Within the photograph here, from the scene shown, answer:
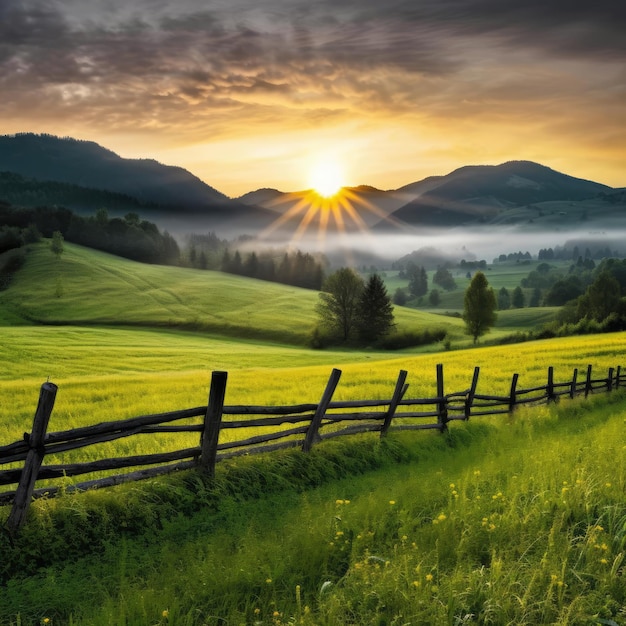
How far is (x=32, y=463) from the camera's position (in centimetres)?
640

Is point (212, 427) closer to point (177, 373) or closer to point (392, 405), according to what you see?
point (392, 405)

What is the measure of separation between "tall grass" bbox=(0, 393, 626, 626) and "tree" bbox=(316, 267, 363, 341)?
66723 millimetres

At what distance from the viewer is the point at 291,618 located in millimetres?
4664

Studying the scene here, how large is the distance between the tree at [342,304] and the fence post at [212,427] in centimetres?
6688

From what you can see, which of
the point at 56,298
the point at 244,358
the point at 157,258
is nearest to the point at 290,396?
the point at 244,358

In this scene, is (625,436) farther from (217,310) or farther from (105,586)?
(217,310)

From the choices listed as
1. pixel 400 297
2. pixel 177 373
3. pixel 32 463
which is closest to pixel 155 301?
pixel 177 373

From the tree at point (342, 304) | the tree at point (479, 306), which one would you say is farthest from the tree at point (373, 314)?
the tree at point (479, 306)

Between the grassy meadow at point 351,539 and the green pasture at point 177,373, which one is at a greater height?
the grassy meadow at point 351,539

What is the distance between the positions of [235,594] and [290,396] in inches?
563

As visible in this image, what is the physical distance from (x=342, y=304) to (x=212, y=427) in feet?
227

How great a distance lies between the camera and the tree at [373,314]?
76.3 m

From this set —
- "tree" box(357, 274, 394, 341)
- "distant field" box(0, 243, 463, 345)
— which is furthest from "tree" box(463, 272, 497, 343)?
"tree" box(357, 274, 394, 341)

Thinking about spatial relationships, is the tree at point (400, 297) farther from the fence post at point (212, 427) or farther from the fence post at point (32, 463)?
the fence post at point (32, 463)
